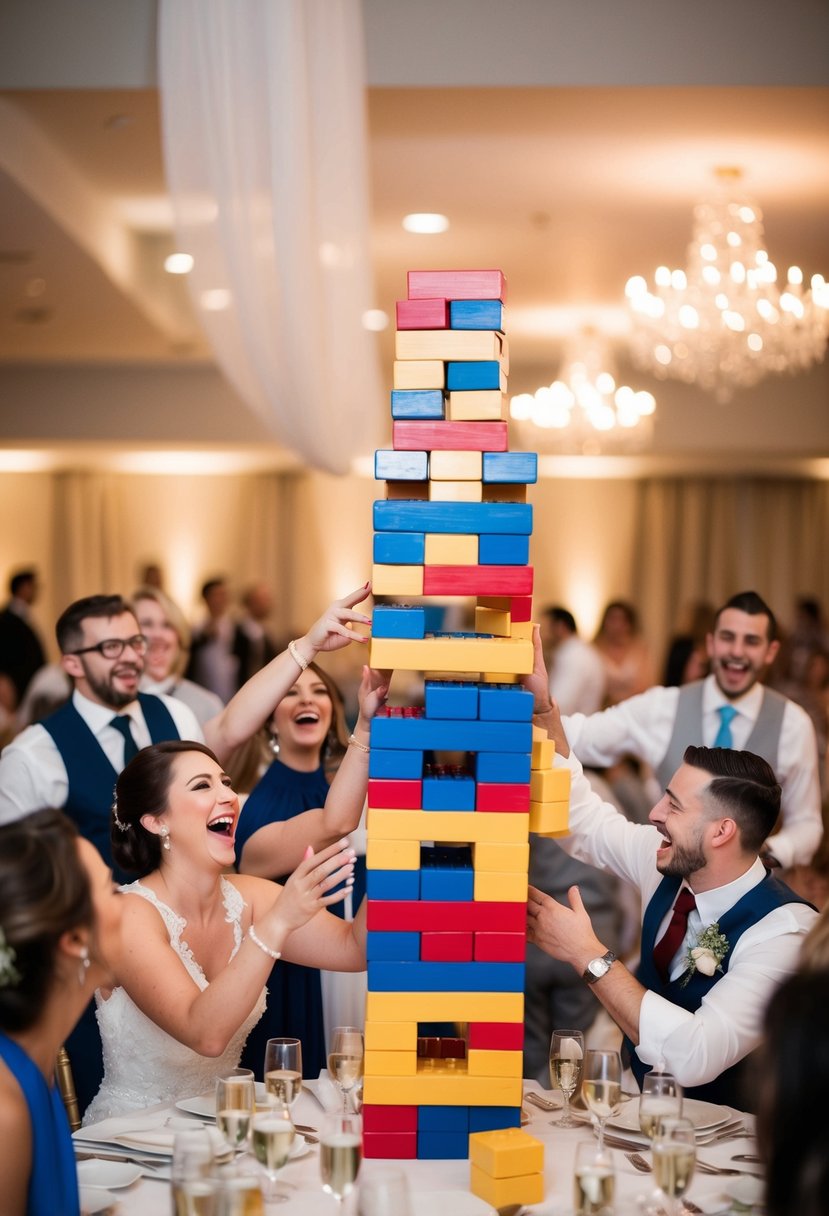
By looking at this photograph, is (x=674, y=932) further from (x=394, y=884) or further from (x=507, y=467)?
(x=507, y=467)

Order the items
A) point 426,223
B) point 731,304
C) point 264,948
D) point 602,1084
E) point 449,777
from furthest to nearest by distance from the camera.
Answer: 1. point 426,223
2. point 731,304
3. point 264,948
4. point 449,777
5. point 602,1084

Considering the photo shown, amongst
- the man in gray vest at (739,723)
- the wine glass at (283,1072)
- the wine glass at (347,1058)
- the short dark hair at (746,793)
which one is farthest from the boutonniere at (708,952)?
the man in gray vest at (739,723)

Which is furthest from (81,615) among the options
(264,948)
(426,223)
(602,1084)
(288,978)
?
(426,223)

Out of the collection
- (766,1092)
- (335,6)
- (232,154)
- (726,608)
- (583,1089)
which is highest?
(335,6)

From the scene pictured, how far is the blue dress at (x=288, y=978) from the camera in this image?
3062 mm

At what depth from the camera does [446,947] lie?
A: 6.44 ft

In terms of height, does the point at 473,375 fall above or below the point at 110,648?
above

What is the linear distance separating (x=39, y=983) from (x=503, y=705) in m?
0.76

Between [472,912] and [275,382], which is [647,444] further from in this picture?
[472,912]

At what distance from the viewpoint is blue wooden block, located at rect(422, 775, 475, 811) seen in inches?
77.4

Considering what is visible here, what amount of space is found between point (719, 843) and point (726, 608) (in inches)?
72.3

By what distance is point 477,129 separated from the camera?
207 inches

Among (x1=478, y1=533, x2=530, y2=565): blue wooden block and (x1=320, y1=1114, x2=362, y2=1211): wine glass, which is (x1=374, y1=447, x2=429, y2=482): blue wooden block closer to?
(x1=478, y1=533, x2=530, y2=565): blue wooden block

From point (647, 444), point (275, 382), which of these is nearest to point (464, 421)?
point (275, 382)
